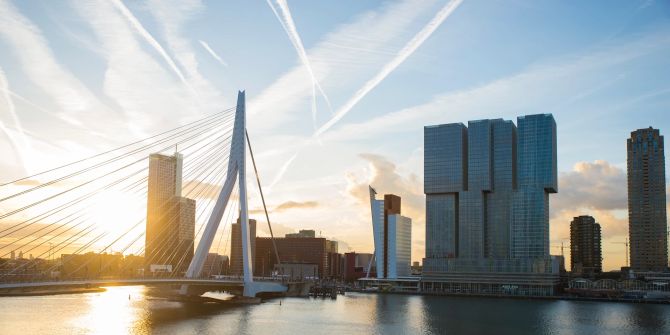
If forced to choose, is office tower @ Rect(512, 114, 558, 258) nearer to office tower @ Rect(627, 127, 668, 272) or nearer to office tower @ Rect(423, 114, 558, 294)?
office tower @ Rect(423, 114, 558, 294)

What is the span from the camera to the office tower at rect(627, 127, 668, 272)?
18838 cm

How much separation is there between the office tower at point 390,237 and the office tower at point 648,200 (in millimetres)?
67432

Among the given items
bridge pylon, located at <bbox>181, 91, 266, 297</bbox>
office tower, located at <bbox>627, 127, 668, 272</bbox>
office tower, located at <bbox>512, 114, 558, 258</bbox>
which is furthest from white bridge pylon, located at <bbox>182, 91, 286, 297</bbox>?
office tower, located at <bbox>627, 127, 668, 272</bbox>

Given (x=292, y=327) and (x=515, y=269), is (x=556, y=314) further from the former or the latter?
(x=515, y=269)

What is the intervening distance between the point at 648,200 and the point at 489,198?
217 ft

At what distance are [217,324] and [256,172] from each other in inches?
1335

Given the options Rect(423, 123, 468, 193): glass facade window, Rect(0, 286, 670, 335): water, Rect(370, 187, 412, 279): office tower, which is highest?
Rect(423, 123, 468, 193): glass facade window

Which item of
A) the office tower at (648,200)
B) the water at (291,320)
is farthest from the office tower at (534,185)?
the water at (291,320)

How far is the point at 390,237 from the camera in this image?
176 meters

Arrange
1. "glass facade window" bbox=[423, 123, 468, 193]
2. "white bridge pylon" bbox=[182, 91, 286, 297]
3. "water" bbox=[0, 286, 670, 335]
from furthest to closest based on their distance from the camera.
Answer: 1. "glass facade window" bbox=[423, 123, 468, 193]
2. "white bridge pylon" bbox=[182, 91, 286, 297]
3. "water" bbox=[0, 286, 670, 335]

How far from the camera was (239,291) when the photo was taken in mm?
92562

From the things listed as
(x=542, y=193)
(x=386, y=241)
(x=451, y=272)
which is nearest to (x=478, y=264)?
(x=451, y=272)

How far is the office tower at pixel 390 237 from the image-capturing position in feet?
568

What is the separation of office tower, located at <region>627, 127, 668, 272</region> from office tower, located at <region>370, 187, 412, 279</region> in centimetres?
6743
